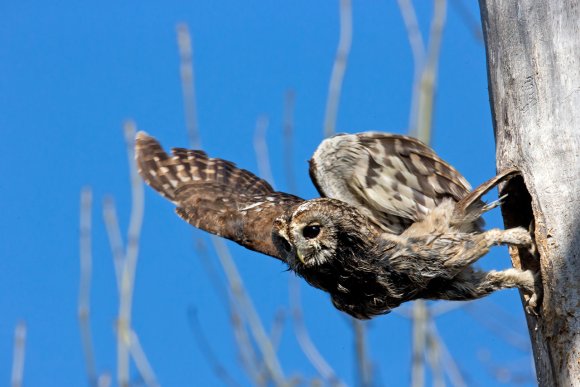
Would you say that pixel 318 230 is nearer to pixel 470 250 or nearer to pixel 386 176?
pixel 386 176

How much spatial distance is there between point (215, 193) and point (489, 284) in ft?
8.44

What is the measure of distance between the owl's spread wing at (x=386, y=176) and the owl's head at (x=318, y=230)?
0.41 meters

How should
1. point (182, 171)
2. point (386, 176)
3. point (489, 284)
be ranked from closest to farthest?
1. point (489, 284)
2. point (386, 176)
3. point (182, 171)

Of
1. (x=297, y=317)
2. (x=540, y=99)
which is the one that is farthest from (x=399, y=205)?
(x=540, y=99)

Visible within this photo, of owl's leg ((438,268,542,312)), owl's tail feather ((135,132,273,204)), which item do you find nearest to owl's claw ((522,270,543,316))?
owl's leg ((438,268,542,312))

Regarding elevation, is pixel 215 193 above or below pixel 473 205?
above

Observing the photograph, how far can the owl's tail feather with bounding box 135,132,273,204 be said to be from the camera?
235 inches

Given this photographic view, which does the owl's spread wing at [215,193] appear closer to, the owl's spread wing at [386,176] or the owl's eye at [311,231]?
the owl's spread wing at [386,176]

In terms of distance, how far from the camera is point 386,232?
4.62m

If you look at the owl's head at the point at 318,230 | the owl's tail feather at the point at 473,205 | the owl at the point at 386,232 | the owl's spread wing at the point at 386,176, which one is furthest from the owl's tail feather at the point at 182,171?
the owl's tail feather at the point at 473,205

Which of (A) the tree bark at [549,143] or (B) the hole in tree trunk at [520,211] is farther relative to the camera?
(B) the hole in tree trunk at [520,211]

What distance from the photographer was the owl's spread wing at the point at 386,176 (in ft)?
13.8

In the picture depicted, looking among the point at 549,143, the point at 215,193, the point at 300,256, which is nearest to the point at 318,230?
the point at 300,256

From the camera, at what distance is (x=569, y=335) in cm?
303
